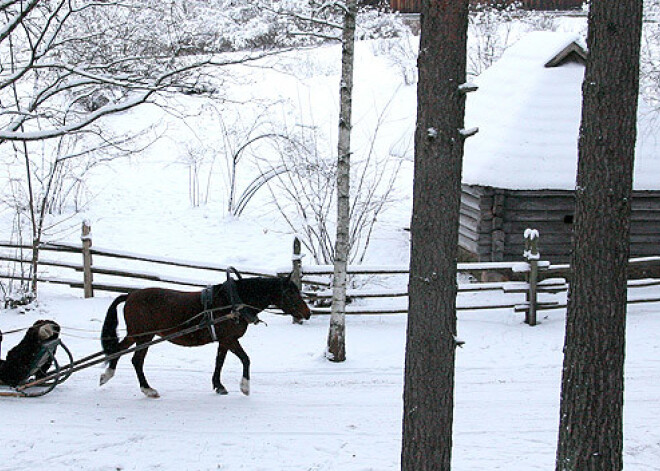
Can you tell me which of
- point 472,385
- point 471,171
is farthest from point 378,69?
point 472,385

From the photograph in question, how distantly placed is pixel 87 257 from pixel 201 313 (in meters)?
5.37

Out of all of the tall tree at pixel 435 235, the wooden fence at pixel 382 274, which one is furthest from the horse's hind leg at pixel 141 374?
the tall tree at pixel 435 235

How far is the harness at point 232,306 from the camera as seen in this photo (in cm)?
835

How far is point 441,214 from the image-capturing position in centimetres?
510

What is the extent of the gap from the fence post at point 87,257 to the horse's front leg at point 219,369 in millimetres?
5260

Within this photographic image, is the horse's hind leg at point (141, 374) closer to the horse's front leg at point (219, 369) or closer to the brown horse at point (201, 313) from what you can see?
the brown horse at point (201, 313)

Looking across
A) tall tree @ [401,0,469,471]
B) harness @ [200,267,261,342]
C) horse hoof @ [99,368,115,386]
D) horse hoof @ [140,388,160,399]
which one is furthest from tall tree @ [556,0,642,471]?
horse hoof @ [99,368,115,386]

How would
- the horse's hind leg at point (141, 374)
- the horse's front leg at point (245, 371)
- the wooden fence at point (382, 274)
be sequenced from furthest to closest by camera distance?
the wooden fence at point (382, 274), the horse's front leg at point (245, 371), the horse's hind leg at point (141, 374)

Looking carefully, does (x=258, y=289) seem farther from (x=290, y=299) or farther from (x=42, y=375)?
(x=42, y=375)

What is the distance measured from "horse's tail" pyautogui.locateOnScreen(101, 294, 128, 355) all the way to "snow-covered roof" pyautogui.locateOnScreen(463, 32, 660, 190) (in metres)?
7.79

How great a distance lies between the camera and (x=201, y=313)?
848cm

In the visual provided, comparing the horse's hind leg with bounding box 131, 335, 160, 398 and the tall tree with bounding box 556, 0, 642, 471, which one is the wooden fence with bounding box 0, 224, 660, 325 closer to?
the horse's hind leg with bounding box 131, 335, 160, 398

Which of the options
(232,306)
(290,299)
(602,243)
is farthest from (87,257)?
(602,243)

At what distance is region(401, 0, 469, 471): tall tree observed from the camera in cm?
499
